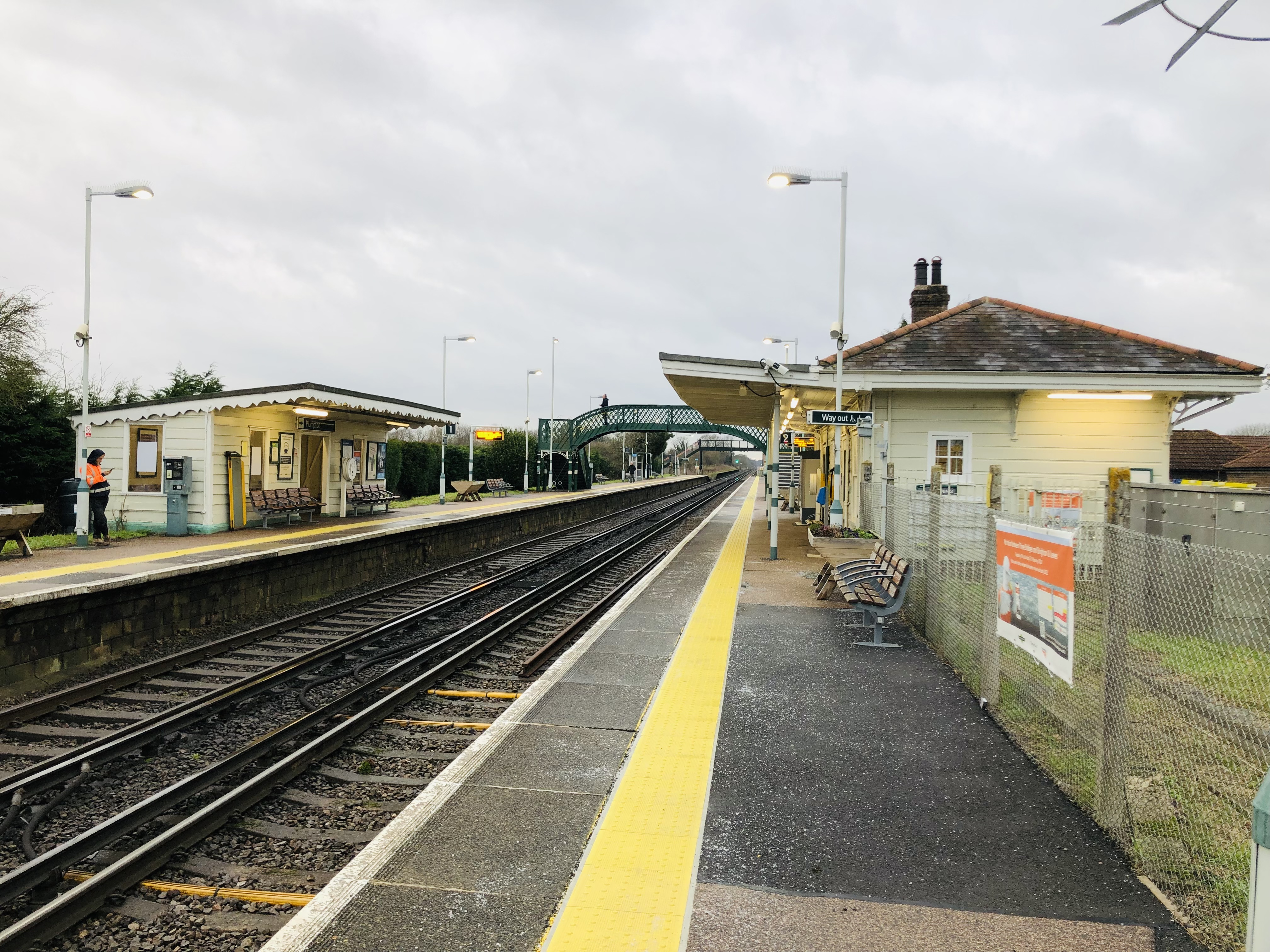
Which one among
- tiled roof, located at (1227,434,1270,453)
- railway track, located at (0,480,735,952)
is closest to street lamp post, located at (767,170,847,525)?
railway track, located at (0,480,735,952)

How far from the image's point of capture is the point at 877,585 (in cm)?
866

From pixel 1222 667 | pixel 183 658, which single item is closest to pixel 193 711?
pixel 183 658

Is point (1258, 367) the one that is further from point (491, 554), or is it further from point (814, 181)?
point (491, 554)

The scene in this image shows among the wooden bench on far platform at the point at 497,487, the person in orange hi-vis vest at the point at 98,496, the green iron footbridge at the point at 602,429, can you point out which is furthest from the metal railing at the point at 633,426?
the person in orange hi-vis vest at the point at 98,496

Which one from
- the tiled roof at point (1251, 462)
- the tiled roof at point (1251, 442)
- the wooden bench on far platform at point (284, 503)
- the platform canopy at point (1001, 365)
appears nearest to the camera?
the platform canopy at point (1001, 365)

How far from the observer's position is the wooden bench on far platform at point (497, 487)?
36.1m

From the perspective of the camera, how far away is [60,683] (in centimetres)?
782

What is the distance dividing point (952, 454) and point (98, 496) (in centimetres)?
1533

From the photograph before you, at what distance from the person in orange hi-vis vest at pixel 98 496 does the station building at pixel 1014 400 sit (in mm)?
10209

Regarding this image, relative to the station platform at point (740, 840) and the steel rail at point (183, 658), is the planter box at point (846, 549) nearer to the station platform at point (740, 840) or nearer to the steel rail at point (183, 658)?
the station platform at point (740, 840)

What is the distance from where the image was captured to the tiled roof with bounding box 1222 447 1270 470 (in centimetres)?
2877

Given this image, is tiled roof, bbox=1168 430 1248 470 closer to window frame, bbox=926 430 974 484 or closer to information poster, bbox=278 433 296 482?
window frame, bbox=926 430 974 484

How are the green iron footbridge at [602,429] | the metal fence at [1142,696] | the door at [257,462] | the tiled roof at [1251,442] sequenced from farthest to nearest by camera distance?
1. the green iron footbridge at [602,429]
2. the tiled roof at [1251,442]
3. the door at [257,462]
4. the metal fence at [1142,696]

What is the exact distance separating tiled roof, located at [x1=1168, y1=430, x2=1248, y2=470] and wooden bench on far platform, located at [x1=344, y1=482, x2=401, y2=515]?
2740cm
